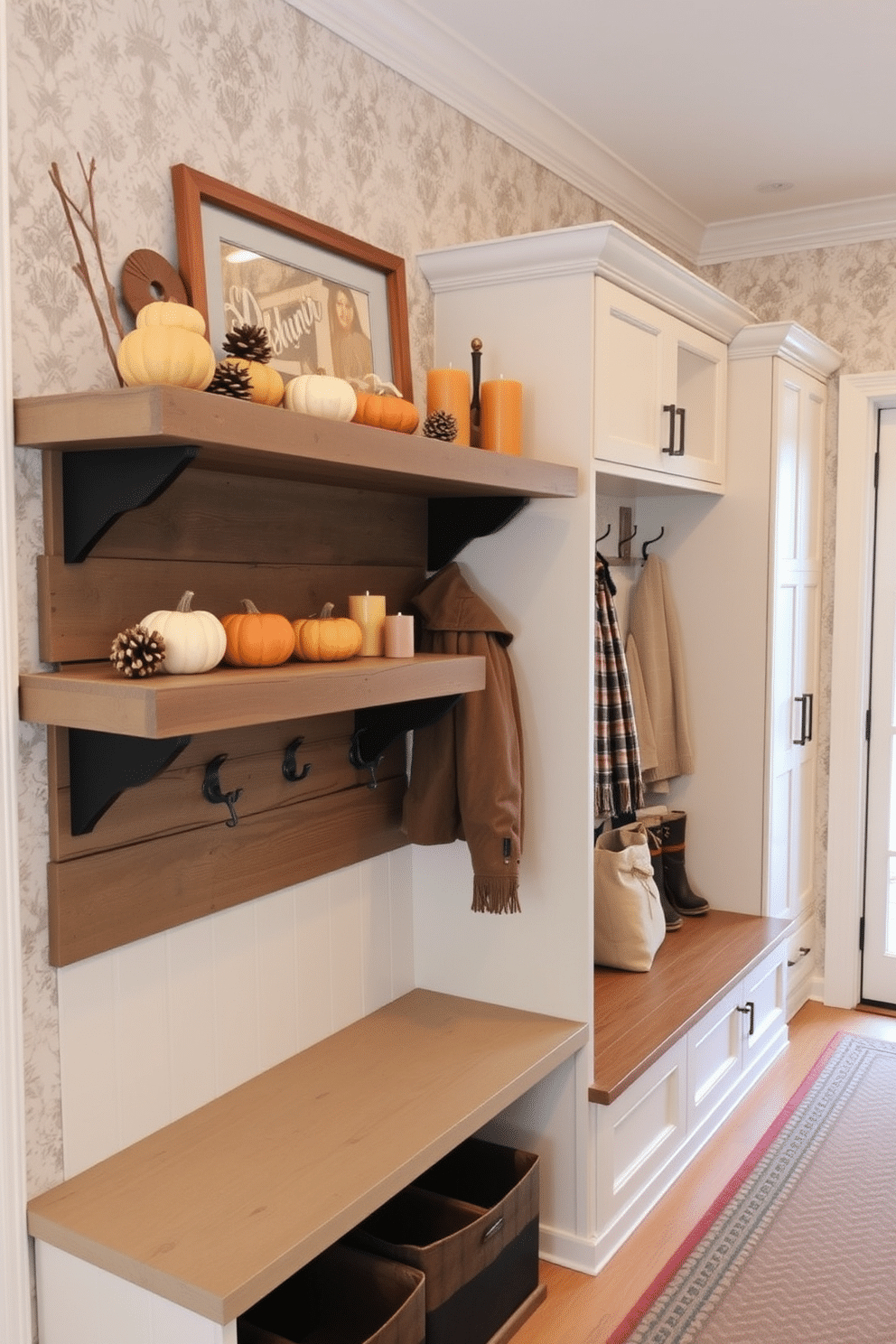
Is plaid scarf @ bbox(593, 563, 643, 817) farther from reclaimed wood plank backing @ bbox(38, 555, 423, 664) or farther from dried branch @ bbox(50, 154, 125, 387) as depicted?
dried branch @ bbox(50, 154, 125, 387)

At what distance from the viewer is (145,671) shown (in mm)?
1507

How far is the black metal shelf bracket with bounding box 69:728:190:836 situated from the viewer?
1577 millimetres

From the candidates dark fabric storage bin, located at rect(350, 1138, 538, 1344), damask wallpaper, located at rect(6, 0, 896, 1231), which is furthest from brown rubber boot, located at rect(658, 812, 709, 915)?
damask wallpaper, located at rect(6, 0, 896, 1231)

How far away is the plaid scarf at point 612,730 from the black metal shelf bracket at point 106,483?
5.14 ft

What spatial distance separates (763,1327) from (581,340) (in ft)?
6.33

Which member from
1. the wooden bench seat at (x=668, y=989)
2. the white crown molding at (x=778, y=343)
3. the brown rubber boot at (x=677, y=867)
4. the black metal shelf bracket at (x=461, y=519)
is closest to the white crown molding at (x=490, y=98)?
the white crown molding at (x=778, y=343)

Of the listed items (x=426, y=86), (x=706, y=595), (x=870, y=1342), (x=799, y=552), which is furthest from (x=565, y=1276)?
(x=426, y=86)

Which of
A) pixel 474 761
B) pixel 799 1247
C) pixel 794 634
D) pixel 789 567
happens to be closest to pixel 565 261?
pixel 474 761

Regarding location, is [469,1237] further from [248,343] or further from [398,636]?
[248,343]

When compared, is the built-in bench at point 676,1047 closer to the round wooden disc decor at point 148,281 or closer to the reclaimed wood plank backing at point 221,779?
the reclaimed wood plank backing at point 221,779

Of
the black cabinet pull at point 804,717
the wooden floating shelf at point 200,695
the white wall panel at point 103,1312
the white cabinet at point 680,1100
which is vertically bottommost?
the white cabinet at point 680,1100

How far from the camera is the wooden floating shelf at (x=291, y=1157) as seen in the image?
1544 mm

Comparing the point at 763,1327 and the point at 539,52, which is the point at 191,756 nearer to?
the point at 763,1327

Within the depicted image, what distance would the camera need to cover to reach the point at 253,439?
153cm
